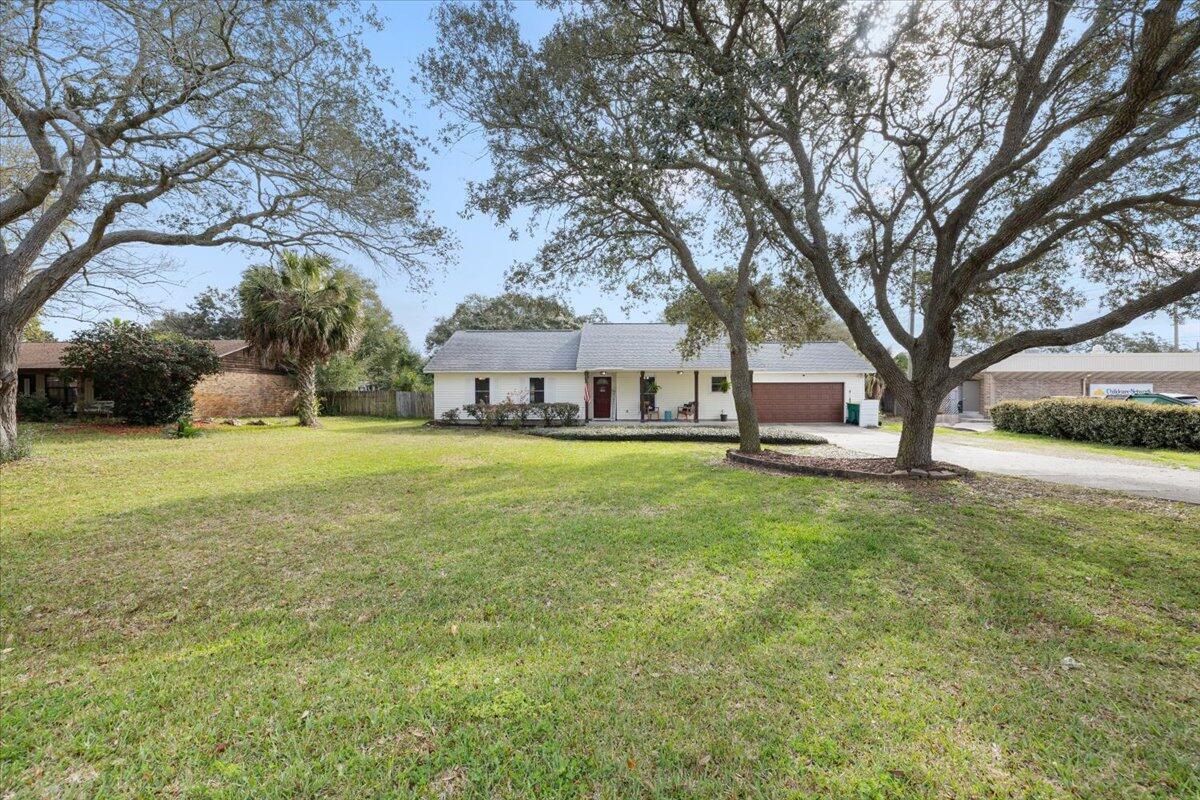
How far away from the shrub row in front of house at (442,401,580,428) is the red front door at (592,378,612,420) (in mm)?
2400

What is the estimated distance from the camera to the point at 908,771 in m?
2.18

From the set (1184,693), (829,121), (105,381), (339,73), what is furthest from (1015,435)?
(105,381)

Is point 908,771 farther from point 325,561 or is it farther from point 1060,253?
point 1060,253

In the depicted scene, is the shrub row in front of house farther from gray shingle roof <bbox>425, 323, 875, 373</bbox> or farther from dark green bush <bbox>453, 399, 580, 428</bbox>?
gray shingle roof <bbox>425, 323, 875, 373</bbox>

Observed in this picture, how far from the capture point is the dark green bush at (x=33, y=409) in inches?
728

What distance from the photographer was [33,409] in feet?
61.2

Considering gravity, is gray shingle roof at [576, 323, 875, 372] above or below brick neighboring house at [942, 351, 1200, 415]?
above

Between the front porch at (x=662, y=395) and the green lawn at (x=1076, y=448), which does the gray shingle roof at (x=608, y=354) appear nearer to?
the front porch at (x=662, y=395)

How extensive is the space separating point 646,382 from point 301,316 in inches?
595

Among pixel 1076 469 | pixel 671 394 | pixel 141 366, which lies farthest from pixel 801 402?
pixel 141 366

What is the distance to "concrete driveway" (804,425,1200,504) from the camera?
26.1 ft

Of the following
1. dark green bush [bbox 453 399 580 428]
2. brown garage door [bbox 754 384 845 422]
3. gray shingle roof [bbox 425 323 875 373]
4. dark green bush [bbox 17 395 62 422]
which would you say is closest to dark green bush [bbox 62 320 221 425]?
dark green bush [bbox 17 395 62 422]

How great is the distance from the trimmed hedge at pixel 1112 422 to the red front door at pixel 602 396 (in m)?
15.9

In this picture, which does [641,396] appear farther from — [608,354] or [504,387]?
[504,387]
